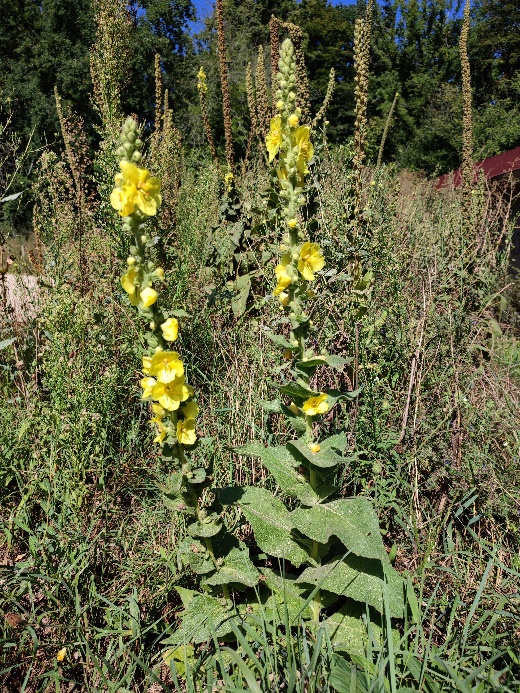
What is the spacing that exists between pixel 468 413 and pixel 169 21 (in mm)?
29749

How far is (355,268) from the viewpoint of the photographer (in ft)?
8.86

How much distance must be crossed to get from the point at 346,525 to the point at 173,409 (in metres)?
0.66

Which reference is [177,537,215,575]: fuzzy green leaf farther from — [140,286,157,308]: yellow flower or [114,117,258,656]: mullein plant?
[140,286,157,308]: yellow flower

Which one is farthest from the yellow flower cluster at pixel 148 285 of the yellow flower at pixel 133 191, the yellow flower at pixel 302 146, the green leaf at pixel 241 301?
the green leaf at pixel 241 301

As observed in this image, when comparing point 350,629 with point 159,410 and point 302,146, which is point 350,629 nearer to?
point 159,410

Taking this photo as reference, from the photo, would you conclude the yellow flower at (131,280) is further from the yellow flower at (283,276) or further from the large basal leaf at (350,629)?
the large basal leaf at (350,629)

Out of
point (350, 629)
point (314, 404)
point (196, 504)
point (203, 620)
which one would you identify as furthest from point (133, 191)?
point (350, 629)

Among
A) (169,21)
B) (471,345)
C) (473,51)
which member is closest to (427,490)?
(471,345)

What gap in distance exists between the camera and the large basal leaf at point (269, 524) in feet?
5.65

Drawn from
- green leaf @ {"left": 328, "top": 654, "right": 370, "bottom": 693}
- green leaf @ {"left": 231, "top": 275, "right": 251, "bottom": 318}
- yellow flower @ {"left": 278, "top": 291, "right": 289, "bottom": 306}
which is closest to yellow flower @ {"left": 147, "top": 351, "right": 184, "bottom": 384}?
yellow flower @ {"left": 278, "top": 291, "right": 289, "bottom": 306}

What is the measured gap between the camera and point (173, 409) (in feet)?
4.91

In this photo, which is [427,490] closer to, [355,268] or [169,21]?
[355,268]

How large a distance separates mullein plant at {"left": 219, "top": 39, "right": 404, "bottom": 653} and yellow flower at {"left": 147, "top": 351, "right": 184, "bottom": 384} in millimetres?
335

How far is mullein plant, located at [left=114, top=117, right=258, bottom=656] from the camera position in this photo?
4.73 ft
